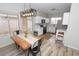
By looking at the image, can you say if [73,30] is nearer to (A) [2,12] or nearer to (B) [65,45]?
(B) [65,45]

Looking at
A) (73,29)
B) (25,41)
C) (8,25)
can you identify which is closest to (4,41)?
(8,25)

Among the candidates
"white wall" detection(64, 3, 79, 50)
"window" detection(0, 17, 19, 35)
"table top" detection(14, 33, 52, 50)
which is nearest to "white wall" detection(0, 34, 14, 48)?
"window" detection(0, 17, 19, 35)

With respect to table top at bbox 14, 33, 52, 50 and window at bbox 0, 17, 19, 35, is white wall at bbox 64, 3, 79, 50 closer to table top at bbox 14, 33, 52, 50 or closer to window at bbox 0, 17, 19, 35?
table top at bbox 14, 33, 52, 50

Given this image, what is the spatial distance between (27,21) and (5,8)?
169cm

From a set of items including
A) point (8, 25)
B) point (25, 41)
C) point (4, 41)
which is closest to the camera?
point (25, 41)

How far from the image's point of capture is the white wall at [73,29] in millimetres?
2590

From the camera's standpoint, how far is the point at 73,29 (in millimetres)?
2738

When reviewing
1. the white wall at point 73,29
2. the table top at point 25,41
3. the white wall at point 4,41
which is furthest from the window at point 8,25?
the white wall at point 73,29

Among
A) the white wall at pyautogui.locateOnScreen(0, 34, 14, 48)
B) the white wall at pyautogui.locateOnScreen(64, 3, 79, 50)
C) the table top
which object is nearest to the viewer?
the table top

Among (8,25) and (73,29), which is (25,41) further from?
(73,29)

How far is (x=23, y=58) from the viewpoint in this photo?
674mm

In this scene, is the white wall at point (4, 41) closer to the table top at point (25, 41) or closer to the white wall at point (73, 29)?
the table top at point (25, 41)

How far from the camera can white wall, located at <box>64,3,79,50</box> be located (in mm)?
2590

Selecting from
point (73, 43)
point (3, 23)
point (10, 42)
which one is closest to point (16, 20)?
point (3, 23)
